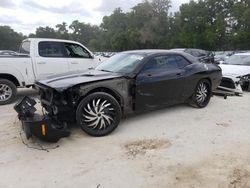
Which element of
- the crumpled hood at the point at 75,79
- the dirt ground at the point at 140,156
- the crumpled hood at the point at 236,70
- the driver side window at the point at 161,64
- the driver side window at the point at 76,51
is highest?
the driver side window at the point at 76,51

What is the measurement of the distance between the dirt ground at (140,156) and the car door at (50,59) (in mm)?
2388

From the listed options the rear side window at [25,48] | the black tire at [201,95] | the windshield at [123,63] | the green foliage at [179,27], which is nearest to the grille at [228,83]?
the black tire at [201,95]

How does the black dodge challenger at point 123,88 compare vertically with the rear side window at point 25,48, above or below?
below

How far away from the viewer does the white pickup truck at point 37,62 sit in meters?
7.46

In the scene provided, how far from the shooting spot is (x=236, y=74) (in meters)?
9.16

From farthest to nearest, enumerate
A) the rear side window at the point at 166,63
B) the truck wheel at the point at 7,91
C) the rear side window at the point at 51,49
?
1. the rear side window at the point at 51,49
2. the truck wheel at the point at 7,91
3. the rear side window at the point at 166,63

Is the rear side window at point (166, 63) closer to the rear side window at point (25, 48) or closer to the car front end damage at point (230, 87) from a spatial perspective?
the car front end damage at point (230, 87)

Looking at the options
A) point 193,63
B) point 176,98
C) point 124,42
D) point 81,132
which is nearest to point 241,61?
point 193,63

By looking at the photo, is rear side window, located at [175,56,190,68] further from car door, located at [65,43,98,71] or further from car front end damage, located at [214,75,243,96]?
car door, located at [65,43,98,71]

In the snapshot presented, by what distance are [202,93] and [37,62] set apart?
459 cm

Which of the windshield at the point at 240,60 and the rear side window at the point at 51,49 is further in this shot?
the windshield at the point at 240,60

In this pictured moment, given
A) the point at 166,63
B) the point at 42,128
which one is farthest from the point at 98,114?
the point at 166,63

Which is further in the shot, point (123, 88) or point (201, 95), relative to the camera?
point (201, 95)

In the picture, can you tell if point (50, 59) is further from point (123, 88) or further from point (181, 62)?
point (181, 62)
